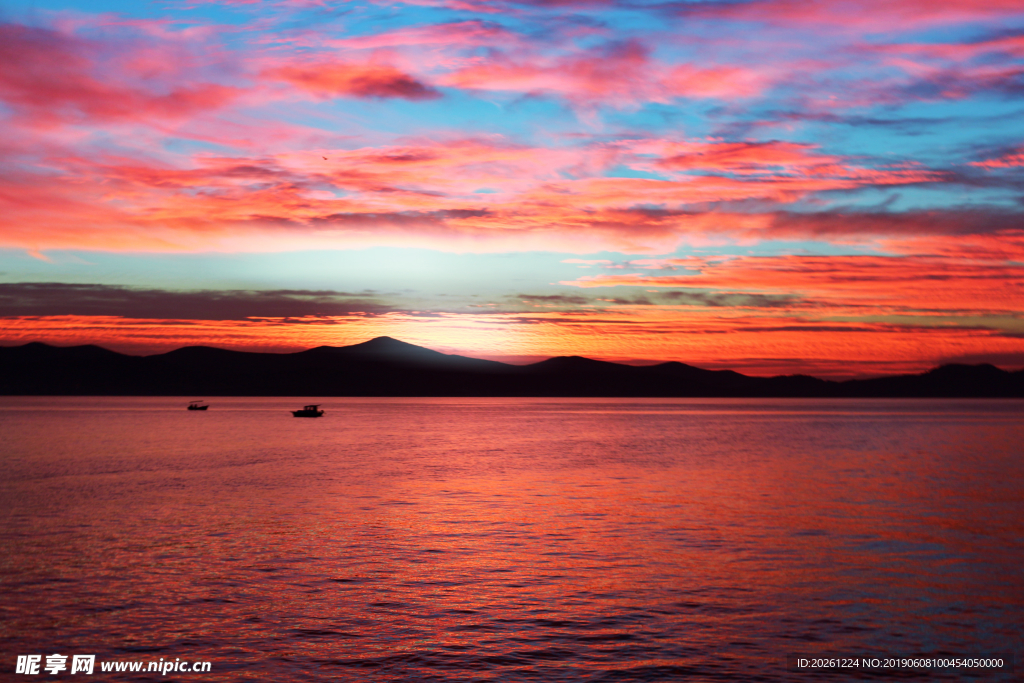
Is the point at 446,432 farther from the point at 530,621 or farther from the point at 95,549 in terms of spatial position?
the point at 530,621

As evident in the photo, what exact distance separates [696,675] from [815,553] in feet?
56.3

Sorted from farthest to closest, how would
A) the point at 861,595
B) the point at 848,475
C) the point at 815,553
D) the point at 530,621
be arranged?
the point at 848,475 < the point at 815,553 < the point at 861,595 < the point at 530,621

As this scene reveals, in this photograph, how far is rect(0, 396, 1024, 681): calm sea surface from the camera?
833 inches

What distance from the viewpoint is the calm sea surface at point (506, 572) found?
21156 millimetres

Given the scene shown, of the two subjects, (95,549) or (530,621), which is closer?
(530,621)

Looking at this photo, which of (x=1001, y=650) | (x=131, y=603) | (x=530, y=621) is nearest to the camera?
(x=1001, y=650)

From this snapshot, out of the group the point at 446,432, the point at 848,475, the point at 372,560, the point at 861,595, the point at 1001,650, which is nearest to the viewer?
the point at 1001,650

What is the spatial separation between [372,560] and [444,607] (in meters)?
7.85

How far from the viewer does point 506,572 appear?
30.1 m

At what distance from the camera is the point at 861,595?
27156 millimetres

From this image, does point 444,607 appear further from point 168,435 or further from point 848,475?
point 168,435

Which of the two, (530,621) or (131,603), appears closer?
(530,621)

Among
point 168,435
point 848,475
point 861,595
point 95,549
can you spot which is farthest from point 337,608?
point 168,435

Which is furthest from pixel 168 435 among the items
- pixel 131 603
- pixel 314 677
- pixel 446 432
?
pixel 314 677
